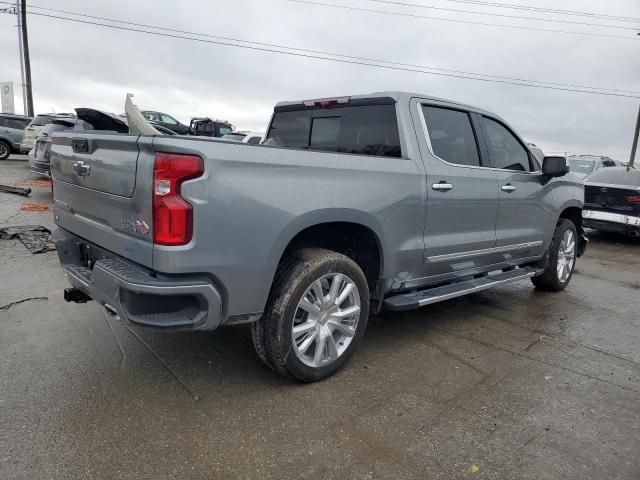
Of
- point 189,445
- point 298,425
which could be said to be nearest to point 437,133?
point 298,425

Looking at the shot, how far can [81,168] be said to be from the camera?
2951mm

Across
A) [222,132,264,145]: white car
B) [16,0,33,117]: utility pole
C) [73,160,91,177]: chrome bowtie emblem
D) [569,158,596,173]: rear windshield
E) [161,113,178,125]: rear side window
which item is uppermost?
[16,0,33,117]: utility pole

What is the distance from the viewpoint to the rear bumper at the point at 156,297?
7.85ft

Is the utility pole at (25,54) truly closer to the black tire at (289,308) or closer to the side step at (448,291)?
the side step at (448,291)

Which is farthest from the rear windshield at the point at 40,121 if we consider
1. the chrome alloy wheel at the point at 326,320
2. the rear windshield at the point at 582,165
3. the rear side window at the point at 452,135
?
the rear windshield at the point at 582,165

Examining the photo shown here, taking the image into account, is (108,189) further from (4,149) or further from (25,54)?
(25,54)

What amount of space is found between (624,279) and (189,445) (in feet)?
21.3

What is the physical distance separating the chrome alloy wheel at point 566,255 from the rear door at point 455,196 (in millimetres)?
1758

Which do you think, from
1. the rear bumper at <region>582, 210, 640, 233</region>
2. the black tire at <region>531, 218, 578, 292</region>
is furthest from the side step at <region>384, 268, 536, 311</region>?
the rear bumper at <region>582, 210, 640, 233</region>

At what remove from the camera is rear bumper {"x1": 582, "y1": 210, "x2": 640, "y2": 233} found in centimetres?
911

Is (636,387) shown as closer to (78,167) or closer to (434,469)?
(434,469)

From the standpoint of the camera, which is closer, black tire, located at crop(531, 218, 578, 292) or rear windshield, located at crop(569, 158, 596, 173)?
black tire, located at crop(531, 218, 578, 292)

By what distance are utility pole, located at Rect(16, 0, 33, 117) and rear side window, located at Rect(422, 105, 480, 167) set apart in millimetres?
25572

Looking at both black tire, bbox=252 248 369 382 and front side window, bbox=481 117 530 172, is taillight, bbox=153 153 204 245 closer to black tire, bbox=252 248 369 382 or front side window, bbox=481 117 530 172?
black tire, bbox=252 248 369 382
